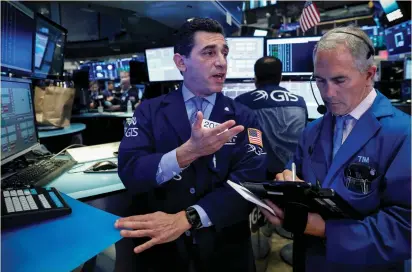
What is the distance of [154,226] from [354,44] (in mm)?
896

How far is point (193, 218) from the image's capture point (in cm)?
120

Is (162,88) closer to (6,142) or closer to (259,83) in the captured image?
(259,83)

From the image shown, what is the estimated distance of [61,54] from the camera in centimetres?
311

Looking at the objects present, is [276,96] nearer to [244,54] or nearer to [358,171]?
[244,54]

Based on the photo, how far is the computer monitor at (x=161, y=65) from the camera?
3939 mm

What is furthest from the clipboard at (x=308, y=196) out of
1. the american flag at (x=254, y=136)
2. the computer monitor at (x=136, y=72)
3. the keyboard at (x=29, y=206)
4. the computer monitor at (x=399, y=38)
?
the computer monitor at (x=399, y=38)

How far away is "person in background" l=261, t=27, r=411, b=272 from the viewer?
0.95 m

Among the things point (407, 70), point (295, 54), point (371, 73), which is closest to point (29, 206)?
point (371, 73)

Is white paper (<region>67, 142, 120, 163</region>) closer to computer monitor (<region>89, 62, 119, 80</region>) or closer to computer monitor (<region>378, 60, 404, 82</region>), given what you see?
computer monitor (<region>378, 60, 404, 82</region>)

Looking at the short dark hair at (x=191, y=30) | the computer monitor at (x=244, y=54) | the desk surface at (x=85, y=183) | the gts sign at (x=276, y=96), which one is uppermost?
the computer monitor at (x=244, y=54)

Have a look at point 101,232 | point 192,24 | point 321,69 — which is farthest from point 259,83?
point 101,232

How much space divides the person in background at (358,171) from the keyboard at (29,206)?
28.1 inches

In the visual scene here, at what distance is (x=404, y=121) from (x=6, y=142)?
63.3 inches

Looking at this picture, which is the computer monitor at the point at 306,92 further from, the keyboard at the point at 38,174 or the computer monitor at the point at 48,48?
the computer monitor at the point at 48,48
